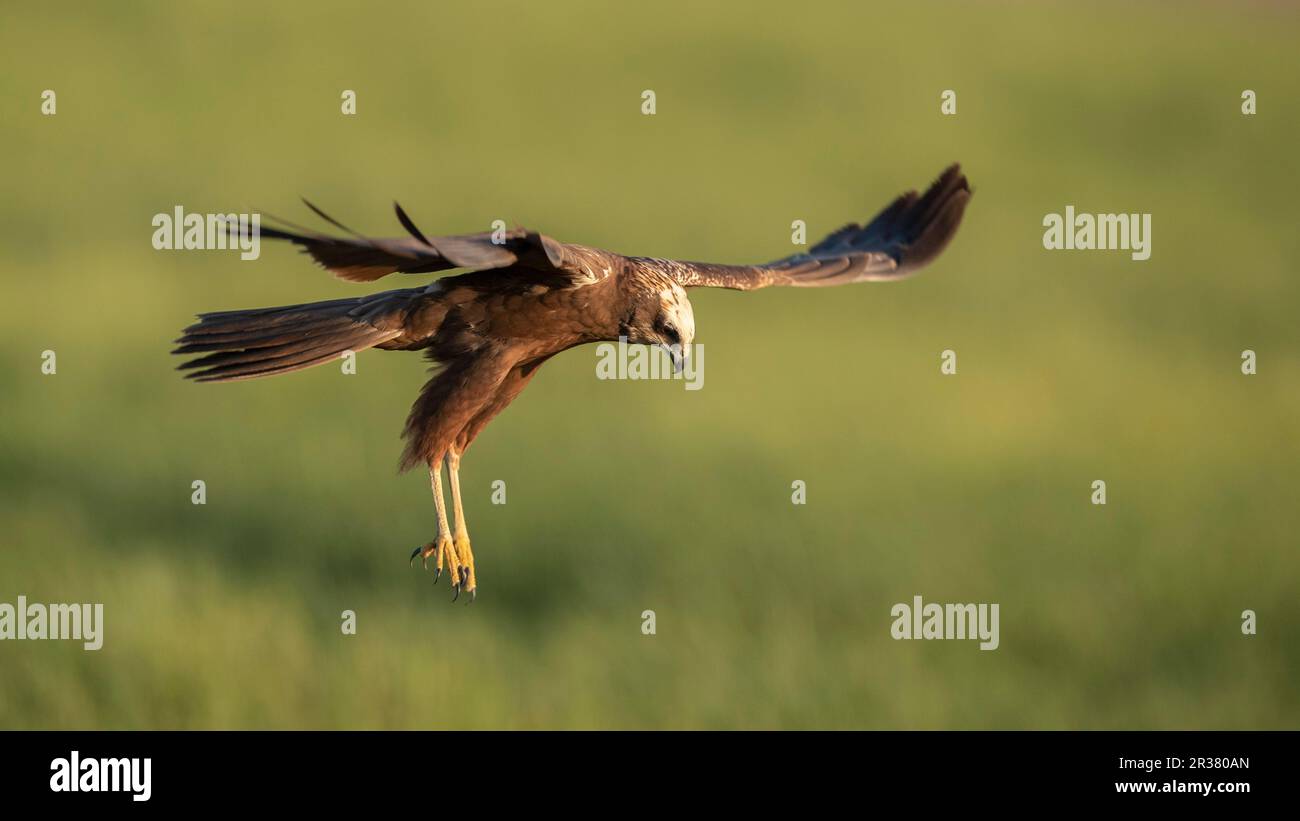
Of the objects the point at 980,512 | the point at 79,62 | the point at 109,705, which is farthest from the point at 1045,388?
the point at 79,62

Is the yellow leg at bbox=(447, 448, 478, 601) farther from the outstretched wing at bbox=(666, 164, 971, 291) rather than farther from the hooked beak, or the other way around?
the outstretched wing at bbox=(666, 164, 971, 291)

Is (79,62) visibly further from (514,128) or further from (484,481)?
(484,481)

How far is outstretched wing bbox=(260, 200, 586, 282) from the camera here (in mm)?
5117

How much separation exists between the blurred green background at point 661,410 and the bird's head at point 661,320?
9444mm

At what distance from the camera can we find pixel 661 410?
72.8 feet

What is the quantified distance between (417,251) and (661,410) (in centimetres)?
1705

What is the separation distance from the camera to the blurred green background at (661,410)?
17.0 metres

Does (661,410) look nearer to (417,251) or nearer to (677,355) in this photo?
(677,355)

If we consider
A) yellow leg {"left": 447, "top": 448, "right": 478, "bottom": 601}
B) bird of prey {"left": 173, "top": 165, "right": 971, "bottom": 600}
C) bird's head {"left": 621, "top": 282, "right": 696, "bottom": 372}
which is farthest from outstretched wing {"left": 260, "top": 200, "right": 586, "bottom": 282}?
yellow leg {"left": 447, "top": 448, "right": 478, "bottom": 601}

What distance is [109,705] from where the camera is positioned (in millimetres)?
15703

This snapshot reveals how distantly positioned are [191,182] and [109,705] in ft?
47.1

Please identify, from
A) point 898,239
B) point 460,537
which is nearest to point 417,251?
point 460,537

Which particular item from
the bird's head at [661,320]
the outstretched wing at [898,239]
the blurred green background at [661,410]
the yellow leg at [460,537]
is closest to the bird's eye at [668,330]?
the bird's head at [661,320]

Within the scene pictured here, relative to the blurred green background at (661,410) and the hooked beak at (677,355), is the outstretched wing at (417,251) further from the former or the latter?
the blurred green background at (661,410)
